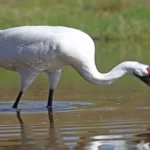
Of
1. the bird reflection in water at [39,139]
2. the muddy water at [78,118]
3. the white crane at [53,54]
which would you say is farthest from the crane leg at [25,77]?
the bird reflection in water at [39,139]

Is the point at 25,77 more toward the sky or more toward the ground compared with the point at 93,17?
more toward the ground

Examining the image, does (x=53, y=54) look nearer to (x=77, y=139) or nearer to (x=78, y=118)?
(x=78, y=118)

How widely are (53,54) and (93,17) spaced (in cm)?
1485

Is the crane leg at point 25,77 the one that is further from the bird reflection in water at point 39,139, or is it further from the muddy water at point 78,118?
the bird reflection in water at point 39,139

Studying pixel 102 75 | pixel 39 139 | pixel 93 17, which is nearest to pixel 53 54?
pixel 102 75

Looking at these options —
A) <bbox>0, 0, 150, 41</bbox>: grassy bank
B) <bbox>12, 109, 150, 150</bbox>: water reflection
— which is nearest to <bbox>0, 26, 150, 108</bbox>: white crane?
<bbox>12, 109, 150, 150</bbox>: water reflection

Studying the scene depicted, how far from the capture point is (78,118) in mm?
10445

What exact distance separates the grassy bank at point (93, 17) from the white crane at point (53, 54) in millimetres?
12205

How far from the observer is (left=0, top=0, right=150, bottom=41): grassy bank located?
2372cm

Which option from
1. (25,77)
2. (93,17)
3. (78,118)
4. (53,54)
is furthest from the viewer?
(93,17)

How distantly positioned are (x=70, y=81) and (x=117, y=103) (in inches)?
111

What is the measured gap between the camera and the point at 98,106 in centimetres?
1151

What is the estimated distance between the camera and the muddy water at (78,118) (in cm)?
884

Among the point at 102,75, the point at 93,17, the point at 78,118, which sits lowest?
the point at 78,118
